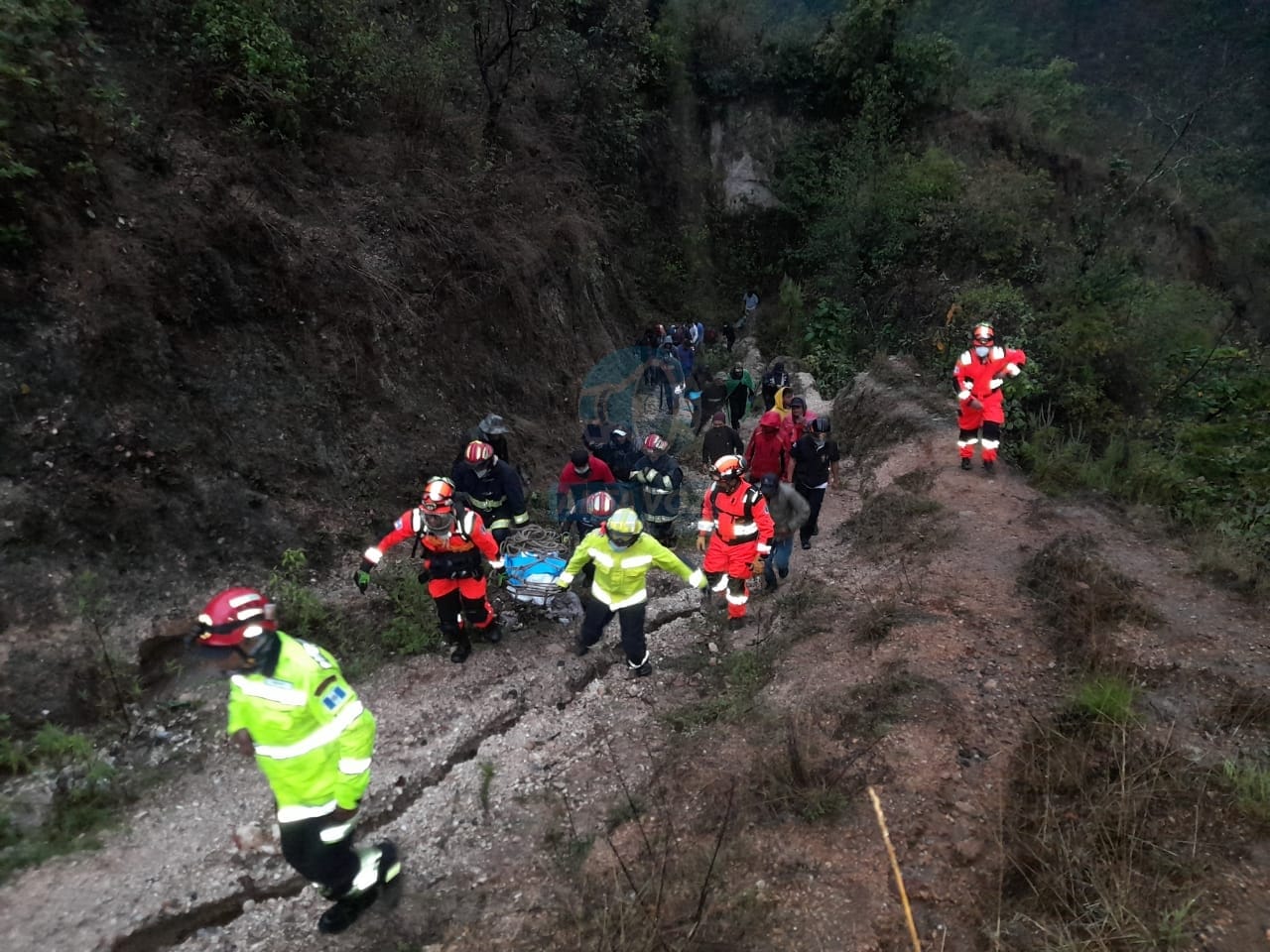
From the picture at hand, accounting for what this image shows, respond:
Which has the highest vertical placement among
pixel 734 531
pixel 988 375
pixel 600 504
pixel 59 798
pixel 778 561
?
pixel 988 375

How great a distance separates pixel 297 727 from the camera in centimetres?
340

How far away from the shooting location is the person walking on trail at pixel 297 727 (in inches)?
130

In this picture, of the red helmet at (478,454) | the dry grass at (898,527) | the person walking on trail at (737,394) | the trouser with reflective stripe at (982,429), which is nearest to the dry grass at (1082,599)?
the dry grass at (898,527)

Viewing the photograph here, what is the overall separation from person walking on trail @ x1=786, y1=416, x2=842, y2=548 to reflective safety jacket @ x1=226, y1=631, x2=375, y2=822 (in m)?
5.50

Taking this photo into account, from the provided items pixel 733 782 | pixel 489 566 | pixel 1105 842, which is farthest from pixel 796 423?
pixel 1105 842

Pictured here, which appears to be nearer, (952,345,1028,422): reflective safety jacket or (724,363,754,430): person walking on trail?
(952,345,1028,422): reflective safety jacket

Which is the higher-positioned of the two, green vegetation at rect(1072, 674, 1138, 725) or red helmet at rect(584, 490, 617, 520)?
red helmet at rect(584, 490, 617, 520)

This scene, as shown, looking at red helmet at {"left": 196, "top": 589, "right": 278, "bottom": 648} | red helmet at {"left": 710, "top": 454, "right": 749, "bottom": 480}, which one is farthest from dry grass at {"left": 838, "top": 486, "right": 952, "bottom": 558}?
red helmet at {"left": 196, "top": 589, "right": 278, "bottom": 648}

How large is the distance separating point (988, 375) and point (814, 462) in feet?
Result: 8.60

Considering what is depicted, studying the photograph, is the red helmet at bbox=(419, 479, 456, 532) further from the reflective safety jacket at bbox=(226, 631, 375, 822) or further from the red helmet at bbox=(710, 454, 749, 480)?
the red helmet at bbox=(710, 454, 749, 480)

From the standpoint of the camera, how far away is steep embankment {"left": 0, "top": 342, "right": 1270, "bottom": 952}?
11.8 feet

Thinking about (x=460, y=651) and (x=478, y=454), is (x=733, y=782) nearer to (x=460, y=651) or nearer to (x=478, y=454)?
(x=460, y=651)

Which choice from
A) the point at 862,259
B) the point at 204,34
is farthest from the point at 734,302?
the point at 204,34

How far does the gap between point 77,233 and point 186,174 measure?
1.57m
